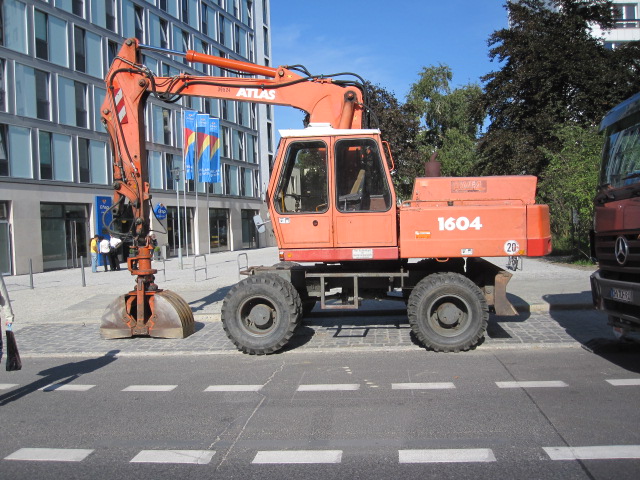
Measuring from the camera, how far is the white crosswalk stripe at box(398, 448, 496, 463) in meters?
3.97

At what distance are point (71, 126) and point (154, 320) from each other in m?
22.4

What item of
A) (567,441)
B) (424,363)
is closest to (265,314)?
(424,363)

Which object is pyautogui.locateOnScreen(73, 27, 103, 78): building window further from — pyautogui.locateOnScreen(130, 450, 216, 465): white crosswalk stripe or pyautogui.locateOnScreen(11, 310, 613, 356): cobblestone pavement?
pyautogui.locateOnScreen(130, 450, 216, 465): white crosswalk stripe

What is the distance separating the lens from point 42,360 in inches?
308

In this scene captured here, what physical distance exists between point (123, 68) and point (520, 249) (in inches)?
262

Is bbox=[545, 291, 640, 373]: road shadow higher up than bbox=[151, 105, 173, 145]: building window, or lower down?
lower down

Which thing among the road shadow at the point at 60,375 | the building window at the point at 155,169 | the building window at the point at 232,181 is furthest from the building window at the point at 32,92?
the road shadow at the point at 60,375


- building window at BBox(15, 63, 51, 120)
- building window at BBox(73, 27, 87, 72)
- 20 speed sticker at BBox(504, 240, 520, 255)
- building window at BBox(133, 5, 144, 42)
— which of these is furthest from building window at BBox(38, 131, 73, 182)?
20 speed sticker at BBox(504, 240, 520, 255)

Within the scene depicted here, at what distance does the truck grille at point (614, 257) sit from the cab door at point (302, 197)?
3329mm

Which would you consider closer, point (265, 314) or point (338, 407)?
point (338, 407)

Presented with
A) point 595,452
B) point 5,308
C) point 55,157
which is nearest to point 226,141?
point 55,157

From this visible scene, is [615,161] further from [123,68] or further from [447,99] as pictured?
[447,99]

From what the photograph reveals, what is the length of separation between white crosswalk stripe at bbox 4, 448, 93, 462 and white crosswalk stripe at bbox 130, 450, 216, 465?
0.47 metres

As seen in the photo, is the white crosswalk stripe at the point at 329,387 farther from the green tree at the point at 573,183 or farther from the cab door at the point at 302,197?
the green tree at the point at 573,183
